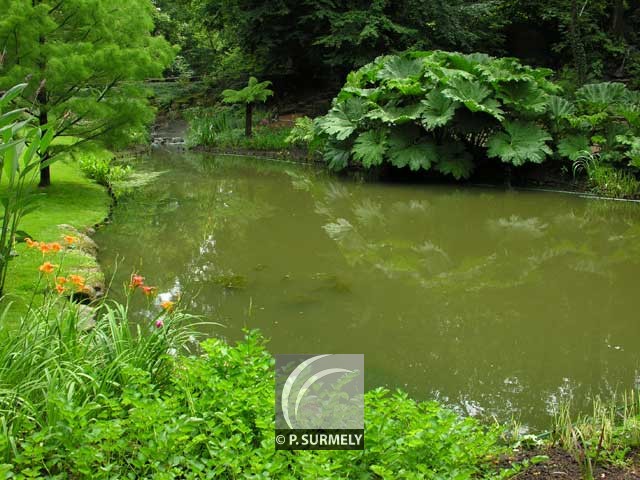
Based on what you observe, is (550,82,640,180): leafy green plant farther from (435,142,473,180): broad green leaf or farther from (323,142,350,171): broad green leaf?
(323,142,350,171): broad green leaf

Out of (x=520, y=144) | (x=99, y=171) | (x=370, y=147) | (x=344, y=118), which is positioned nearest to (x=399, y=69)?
(x=344, y=118)

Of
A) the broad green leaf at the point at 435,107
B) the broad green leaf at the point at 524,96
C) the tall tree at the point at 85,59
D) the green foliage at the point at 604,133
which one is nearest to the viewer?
the tall tree at the point at 85,59

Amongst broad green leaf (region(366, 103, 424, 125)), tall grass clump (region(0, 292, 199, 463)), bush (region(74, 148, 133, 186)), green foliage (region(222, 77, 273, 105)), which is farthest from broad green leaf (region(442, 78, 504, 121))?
tall grass clump (region(0, 292, 199, 463))

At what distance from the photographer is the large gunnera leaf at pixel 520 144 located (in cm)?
1057

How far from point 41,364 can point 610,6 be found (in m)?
19.6

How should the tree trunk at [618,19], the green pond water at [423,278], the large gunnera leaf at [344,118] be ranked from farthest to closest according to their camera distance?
the tree trunk at [618,19] < the large gunnera leaf at [344,118] < the green pond water at [423,278]

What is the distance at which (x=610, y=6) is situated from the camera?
18.2m

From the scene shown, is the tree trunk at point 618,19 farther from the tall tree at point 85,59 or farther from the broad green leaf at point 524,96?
the tall tree at point 85,59

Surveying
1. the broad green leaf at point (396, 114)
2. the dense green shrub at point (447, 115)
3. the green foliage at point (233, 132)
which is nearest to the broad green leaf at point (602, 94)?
the dense green shrub at point (447, 115)

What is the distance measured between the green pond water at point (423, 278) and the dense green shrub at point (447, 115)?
2.20 feet

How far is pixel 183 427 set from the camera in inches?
92.4

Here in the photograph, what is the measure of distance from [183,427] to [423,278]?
14.3 ft

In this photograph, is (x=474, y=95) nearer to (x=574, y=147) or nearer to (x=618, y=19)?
(x=574, y=147)

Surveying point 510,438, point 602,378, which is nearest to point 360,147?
point 602,378
